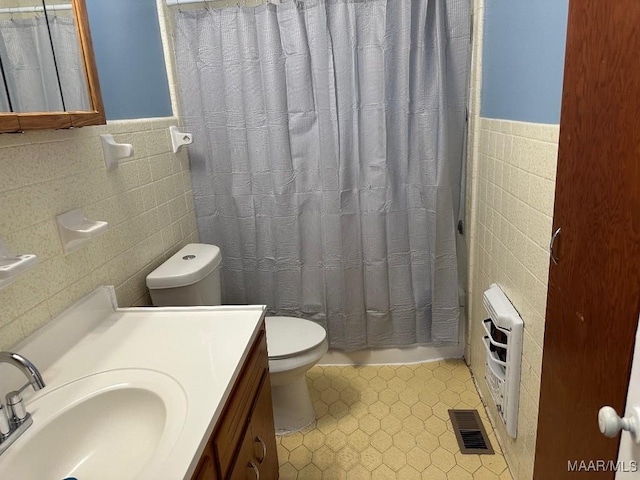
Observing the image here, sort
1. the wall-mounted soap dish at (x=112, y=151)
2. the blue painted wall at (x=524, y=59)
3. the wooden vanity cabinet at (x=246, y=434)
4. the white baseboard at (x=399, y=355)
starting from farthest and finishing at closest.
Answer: the white baseboard at (x=399, y=355)
the wall-mounted soap dish at (x=112, y=151)
the blue painted wall at (x=524, y=59)
the wooden vanity cabinet at (x=246, y=434)

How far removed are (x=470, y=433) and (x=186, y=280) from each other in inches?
53.5

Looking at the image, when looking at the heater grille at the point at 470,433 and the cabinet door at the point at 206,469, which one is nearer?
the cabinet door at the point at 206,469

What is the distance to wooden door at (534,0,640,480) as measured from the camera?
0.72m

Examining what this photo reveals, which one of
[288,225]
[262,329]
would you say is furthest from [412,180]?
[262,329]

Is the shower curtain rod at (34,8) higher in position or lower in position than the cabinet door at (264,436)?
higher

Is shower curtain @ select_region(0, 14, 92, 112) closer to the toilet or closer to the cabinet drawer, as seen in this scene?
the toilet

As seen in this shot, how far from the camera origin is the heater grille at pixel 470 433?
5.97 feet

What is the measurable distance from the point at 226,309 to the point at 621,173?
1.07 metres

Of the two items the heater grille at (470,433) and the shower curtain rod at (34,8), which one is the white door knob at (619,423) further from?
the shower curtain rod at (34,8)

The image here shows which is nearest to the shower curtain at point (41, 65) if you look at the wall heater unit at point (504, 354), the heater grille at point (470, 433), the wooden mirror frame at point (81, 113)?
the wooden mirror frame at point (81, 113)

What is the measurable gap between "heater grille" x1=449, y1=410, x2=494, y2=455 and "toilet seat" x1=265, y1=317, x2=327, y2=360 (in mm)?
705

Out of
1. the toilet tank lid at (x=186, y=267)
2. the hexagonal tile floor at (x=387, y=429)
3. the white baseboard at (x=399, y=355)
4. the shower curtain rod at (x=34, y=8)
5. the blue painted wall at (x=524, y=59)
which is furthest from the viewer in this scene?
the white baseboard at (x=399, y=355)

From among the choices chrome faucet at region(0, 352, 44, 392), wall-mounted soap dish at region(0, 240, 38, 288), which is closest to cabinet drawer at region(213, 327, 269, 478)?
chrome faucet at region(0, 352, 44, 392)

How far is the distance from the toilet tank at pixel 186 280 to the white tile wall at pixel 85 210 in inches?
2.6
